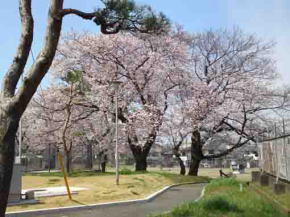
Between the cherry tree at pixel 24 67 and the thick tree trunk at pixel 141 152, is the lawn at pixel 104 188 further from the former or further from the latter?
the cherry tree at pixel 24 67

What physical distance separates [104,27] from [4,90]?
2.14 meters

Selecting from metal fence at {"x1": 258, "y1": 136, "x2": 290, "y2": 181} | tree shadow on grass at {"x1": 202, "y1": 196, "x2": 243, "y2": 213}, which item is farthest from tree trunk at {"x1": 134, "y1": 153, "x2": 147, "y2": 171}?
tree shadow on grass at {"x1": 202, "y1": 196, "x2": 243, "y2": 213}

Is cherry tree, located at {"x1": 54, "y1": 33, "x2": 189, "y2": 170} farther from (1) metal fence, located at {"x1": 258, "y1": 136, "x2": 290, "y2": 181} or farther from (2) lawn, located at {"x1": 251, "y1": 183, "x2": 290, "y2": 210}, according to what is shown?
(2) lawn, located at {"x1": 251, "y1": 183, "x2": 290, "y2": 210}

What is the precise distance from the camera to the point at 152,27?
8.56m

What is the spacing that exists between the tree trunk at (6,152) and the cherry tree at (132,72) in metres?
23.0

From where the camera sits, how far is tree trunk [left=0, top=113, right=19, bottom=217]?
6.44 metres

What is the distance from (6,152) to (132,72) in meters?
24.0

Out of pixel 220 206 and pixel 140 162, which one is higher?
pixel 140 162

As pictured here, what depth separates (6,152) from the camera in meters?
6.53

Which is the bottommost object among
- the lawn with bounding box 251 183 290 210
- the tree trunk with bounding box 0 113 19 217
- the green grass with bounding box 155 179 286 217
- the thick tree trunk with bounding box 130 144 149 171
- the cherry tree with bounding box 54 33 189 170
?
the green grass with bounding box 155 179 286 217

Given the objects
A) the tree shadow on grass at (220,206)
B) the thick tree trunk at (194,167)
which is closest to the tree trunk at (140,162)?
the thick tree trunk at (194,167)

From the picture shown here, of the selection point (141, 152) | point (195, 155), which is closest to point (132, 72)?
point (141, 152)

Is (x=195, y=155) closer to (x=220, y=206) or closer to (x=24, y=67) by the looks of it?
(x=220, y=206)

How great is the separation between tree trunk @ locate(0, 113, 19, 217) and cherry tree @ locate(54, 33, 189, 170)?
2304cm
